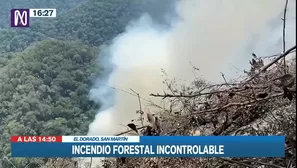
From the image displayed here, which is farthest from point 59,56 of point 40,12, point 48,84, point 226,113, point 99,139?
point 226,113

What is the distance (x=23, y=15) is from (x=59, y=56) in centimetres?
31

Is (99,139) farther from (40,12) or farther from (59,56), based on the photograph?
(40,12)

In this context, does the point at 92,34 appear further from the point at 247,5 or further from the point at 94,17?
the point at 247,5

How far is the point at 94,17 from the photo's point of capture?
2.95 m

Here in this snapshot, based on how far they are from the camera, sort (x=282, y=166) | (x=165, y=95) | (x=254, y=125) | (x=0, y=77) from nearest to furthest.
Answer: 1. (x=282, y=166)
2. (x=254, y=125)
3. (x=165, y=95)
4. (x=0, y=77)

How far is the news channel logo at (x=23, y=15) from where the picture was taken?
9.20 ft

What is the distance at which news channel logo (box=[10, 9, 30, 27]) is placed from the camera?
2801 millimetres

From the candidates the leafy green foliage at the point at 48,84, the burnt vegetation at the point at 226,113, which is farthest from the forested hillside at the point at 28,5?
the burnt vegetation at the point at 226,113

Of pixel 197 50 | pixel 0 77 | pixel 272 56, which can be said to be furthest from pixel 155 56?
pixel 0 77

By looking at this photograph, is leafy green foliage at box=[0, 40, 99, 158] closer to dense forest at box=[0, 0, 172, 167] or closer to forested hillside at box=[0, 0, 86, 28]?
dense forest at box=[0, 0, 172, 167]

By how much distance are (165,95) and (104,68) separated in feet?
1.45

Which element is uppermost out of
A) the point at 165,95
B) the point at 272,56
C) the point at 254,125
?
the point at 272,56

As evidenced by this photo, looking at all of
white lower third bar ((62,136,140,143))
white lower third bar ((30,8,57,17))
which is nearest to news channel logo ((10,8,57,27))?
white lower third bar ((30,8,57,17))

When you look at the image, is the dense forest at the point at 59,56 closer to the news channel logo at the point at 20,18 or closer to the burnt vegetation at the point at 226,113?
the news channel logo at the point at 20,18
